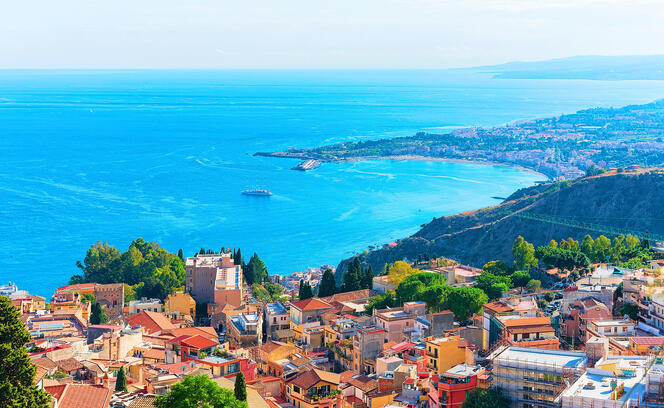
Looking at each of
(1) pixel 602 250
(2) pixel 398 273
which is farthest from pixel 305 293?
(1) pixel 602 250

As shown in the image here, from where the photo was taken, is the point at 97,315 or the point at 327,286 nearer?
the point at 97,315

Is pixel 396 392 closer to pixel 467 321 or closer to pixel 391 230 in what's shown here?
pixel 467 321

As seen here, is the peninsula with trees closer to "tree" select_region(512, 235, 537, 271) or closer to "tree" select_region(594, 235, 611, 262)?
"tree" select_region(594, 235, 611, 262)

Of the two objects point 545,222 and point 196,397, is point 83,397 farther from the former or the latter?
point 545,222

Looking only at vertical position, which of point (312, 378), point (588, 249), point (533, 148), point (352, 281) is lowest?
point (533, 148)

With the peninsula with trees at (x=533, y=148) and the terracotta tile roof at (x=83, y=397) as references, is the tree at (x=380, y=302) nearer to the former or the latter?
the terracotta tile roof at (x=83, y=397)
